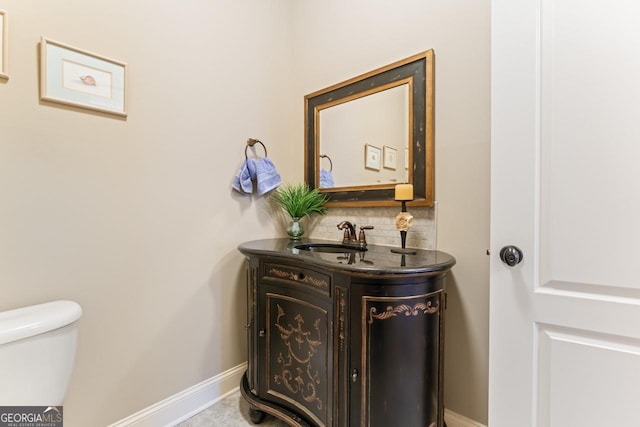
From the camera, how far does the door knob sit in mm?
948

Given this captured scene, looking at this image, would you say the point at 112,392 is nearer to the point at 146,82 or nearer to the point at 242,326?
the point at 242,326

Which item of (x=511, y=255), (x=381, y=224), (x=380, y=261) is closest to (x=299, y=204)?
(x=381, y=224)

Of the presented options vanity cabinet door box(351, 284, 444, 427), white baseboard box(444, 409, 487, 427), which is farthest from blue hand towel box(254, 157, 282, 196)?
white baseboard box(444, 409, 487, 427)

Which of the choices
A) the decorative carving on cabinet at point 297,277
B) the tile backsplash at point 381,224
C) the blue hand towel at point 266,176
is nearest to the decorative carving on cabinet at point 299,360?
the decorative carving on cabinet at point 297,277

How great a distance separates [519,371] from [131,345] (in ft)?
5.34

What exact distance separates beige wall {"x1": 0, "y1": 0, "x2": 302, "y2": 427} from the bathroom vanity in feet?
1.86

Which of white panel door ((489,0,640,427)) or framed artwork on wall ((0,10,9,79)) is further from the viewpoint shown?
framed artwork on wall ((0,10,9,79))

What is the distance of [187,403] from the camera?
1.51 meters

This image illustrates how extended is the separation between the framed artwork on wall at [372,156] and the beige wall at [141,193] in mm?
669

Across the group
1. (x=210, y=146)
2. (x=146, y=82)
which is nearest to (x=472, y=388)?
(x=210, y=146)

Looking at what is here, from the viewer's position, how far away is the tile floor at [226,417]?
57.4 inches

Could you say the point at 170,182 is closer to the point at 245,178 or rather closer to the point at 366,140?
the point at 245,178

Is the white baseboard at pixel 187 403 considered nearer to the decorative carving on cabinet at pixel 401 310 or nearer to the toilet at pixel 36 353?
the toilet at pixel 36 353

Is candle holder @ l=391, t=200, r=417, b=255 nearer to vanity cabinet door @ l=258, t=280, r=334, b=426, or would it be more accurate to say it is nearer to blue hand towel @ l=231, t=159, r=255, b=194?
vanity cabinet door @ l=258, t=280, r=334, b=426
